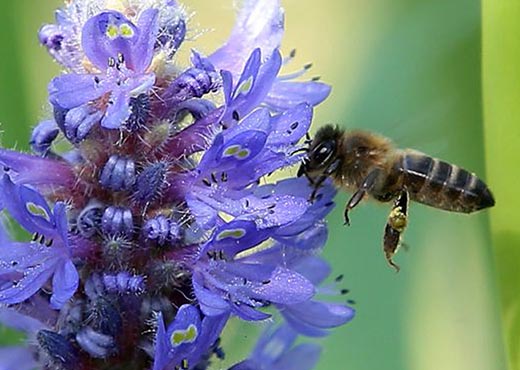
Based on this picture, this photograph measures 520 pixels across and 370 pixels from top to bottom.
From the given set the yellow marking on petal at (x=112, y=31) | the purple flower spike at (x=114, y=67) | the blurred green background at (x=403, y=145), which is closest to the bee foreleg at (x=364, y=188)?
the blurred green background at (x=403, y=145)

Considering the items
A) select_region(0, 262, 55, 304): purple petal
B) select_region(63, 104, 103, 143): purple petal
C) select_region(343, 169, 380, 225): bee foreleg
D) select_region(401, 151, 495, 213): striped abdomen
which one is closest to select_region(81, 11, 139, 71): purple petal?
select_region(63, 104, 103, 143): purple petal

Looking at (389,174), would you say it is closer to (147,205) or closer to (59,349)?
(147,205)

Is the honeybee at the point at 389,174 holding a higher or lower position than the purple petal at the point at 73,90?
lower

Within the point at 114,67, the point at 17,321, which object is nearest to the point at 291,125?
the point at 114,67

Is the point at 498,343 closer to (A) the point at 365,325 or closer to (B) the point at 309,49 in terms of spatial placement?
(A) the point at 365,325

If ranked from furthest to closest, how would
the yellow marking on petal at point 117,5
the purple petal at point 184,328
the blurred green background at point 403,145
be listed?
the blurred green background at point 403,145 → the yellow marking on petal at point 117,5 → the purple petal at point 184,328

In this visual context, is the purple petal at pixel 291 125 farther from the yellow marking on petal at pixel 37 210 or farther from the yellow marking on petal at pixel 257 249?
the yellow marking on petal at pixel 37 210

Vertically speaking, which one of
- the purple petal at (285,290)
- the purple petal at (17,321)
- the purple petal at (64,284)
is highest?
the purple petal at (285,290)
